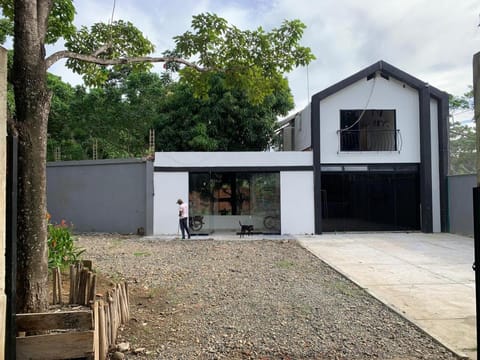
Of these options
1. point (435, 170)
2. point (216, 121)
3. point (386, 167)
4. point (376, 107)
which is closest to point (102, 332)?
point (386, 167)

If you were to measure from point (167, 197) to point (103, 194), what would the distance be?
2673 mm

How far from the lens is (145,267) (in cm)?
826

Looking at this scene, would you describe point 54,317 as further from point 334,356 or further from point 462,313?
point 462,313

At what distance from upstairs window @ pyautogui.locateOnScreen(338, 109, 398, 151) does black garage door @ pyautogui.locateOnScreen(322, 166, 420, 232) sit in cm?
94

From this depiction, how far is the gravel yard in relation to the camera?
12.9ft

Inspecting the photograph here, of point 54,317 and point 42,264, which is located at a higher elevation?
point 42,264

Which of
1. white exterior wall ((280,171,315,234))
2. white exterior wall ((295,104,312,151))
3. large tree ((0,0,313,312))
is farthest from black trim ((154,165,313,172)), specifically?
large tree ((0,0,313,312))

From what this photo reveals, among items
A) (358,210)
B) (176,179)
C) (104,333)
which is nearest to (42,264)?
(104,333)

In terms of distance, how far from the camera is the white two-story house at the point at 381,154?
14.9 m

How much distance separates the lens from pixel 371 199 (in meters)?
15.0

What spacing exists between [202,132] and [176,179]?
402 centimetres

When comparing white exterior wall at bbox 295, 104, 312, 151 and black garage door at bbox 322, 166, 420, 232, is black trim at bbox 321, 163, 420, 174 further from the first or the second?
white exterior wall at bbox 295, 104, 312, 151

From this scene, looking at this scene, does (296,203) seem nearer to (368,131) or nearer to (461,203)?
(368,131)

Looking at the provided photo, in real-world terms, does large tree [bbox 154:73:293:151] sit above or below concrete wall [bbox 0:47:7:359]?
above
